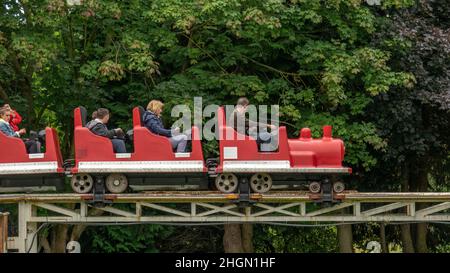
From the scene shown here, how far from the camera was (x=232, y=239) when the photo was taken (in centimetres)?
2580

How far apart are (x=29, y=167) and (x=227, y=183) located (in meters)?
3.27

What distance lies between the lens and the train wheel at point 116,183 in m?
17.5

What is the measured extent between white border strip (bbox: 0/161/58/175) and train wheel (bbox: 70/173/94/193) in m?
0.42

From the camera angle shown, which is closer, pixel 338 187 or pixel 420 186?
pixel 338 187

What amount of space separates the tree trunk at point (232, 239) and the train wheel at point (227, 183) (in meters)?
8.49

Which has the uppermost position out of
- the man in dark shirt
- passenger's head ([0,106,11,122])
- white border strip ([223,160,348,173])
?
passenger's head ([0,106,11,122])

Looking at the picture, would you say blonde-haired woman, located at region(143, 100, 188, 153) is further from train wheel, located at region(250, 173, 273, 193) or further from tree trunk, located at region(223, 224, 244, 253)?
tree trunk, located at region(223, 224, 244, 253)

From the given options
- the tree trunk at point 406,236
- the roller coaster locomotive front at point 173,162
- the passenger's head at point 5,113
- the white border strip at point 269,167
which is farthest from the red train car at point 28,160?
the tree trunk at point 406,236

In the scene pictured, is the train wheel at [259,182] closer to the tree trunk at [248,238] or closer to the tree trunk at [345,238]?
the tree trunk at [248,238]

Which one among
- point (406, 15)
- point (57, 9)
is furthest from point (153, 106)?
point (406, 15)

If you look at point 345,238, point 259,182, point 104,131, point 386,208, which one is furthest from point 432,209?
point 345,238

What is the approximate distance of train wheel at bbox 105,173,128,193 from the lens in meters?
17.5

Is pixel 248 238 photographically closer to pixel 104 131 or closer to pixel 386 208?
pixel 386 208

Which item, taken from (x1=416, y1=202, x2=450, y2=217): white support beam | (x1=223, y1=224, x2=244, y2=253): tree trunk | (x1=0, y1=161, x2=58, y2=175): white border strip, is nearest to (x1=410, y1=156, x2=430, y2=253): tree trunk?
(x1=223, y1=224, x2=244, y2=253): tree trunk
